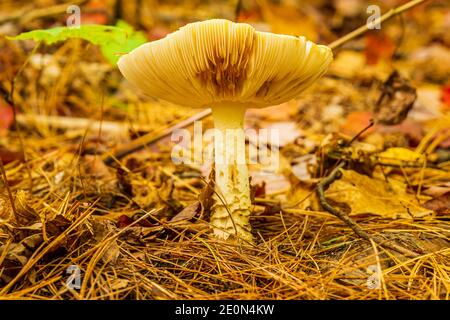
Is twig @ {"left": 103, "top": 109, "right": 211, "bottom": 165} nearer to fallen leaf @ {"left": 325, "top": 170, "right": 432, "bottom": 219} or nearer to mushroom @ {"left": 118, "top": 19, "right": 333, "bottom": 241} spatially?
mushroom @ {"left": 118, "top": 19, "right": 333, "bottom": 241}

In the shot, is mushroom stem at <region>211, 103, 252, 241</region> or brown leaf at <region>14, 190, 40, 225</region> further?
mushroom stem at <region>211, 103, 252, 241</region>

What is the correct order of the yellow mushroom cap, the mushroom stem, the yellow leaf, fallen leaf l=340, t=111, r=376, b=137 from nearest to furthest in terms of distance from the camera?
the yellow mushroom cap → the mushroom stem → the yellow leaf → fallen leaf l=340, t=111, r=376, b=137

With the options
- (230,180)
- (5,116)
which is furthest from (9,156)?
(230,180)

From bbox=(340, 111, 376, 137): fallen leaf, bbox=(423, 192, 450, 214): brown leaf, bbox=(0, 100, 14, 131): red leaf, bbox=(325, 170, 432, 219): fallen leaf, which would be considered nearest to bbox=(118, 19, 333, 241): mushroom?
bbox=(325, 170, 432, 219): fallen leaf

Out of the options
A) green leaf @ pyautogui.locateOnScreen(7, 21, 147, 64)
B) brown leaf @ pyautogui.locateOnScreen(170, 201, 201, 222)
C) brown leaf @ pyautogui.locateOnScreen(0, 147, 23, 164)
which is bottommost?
brown leaf @ pyautogui.locateOnScreen(170, 201, 201, 222)

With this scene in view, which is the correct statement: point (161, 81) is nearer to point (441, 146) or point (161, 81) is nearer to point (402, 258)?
point (402, 258)

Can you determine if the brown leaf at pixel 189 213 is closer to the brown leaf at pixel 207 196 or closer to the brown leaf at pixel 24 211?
the brown leaf at pixel 207 196

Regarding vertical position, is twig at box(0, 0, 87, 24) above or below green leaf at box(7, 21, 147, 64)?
above
